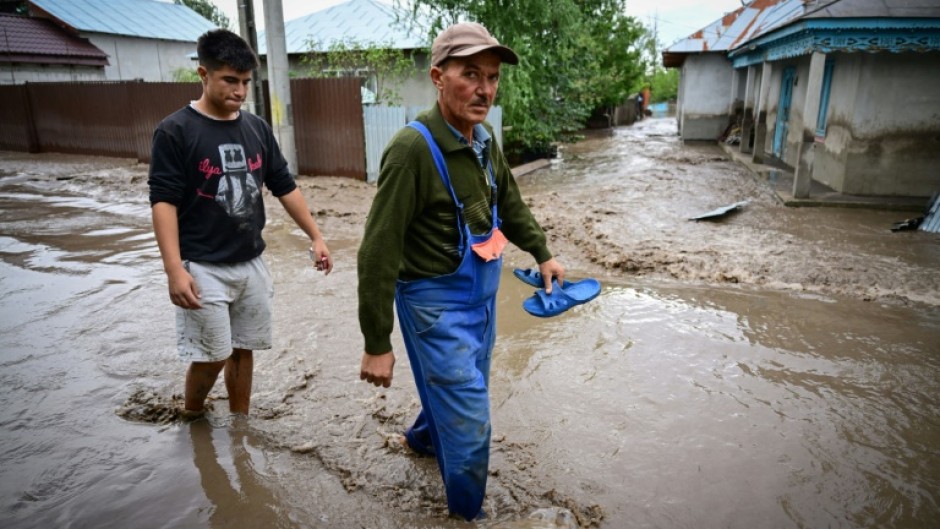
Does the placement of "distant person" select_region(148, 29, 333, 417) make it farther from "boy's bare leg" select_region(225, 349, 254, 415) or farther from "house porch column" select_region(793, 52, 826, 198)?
"house porch column" select_region(793, 52, 826, 198)

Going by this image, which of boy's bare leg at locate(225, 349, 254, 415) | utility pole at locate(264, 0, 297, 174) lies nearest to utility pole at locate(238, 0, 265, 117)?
utility pole at locate(264, 0, 297, 174)

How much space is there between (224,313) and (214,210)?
0.48 m

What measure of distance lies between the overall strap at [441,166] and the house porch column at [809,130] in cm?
867

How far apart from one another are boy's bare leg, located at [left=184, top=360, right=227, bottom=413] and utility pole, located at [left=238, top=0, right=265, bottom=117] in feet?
25.9

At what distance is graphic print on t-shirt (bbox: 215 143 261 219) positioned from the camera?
8.78ft

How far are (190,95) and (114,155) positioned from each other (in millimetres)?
3853

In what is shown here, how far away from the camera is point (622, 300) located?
519 centimetres

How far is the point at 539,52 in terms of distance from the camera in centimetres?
1313

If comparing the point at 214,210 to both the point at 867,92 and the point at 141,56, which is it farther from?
the point at 141,56

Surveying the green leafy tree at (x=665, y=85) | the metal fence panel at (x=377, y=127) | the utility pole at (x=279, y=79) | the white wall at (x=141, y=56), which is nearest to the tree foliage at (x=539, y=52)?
the metal fence panel at (x=377, y=127)

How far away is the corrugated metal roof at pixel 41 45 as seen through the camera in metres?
20.4

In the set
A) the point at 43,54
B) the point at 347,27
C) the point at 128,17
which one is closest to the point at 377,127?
the point at 347,27

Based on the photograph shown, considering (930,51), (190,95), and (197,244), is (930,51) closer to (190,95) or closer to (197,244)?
(197,244)

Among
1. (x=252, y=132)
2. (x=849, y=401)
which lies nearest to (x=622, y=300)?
(x=849, y=401)
